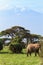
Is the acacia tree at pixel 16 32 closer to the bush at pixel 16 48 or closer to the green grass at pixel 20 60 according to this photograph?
the bush at pixel 16 48

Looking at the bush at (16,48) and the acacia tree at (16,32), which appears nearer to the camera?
the bush at (16,48)

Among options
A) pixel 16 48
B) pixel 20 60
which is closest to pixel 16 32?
pixel 16 48

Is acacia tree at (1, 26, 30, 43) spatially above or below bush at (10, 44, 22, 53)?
above

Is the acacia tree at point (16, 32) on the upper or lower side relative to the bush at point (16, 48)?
upper

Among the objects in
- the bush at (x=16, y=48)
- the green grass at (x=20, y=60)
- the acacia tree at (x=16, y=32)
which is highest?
the acacia tree at (x=16, y=32)

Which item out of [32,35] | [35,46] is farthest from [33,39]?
[35,46]

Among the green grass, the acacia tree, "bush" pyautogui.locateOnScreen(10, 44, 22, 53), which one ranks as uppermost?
the acacia tree

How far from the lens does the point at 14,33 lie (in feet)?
126

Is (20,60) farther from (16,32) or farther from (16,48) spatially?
(16,32)

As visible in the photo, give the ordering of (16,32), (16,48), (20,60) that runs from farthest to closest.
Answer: (16,32) → (16,48) → (20,60)

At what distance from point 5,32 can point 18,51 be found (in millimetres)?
9149

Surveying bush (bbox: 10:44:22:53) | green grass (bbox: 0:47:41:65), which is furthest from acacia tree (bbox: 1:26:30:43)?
green grass (bbox: 0:47:41:65)

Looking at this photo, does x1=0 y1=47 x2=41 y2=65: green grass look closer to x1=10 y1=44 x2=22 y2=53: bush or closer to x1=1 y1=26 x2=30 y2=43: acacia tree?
x1=10 y1=44 x2=22 y2=53: bush

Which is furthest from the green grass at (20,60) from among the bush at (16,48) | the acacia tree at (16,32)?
the acacia tree at (16,32)
